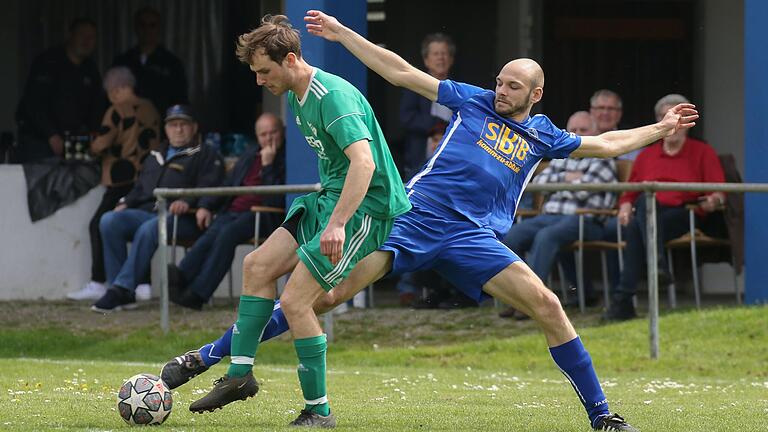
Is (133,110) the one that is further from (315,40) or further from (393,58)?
(393,58)

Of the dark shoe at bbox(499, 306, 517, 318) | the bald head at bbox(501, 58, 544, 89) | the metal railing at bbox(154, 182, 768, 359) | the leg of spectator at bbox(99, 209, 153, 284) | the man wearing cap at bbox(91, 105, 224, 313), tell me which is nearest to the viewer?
the bald head at bbox(501, 58, 544, 89)

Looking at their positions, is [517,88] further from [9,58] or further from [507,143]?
[9,58]

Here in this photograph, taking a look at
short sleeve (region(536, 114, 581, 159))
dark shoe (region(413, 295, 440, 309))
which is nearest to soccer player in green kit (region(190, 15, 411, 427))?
short sleeve (region(536, 114, 581, 159))

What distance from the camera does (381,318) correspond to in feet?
47.0

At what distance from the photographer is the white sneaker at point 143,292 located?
15.4m

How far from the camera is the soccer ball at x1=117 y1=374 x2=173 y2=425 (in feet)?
25.4

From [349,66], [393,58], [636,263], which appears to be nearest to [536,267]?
[636,263]

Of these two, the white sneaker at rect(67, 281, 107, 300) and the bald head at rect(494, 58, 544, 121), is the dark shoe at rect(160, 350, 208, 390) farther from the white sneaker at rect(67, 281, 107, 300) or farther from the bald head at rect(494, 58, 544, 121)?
the white sneaker at rect(67, 281, 107, 300)

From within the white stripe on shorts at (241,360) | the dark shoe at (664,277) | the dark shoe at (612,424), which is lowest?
the dark shoe at (612,424)

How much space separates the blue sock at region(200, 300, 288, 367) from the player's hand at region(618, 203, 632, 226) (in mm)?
5989

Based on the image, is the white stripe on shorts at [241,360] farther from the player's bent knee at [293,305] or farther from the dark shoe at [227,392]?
the player's bent knee at [293,305]

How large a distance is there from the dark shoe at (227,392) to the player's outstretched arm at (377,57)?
1.70 metres

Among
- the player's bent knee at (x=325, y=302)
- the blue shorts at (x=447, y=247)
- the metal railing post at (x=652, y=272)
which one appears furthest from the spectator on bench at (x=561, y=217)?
the player's bent knee at (x=325, y=302)

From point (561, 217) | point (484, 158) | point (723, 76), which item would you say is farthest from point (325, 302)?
point (723, 76)
